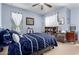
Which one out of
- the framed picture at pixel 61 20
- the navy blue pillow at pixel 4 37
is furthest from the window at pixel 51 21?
the navy blue pillow at pixel 4 37

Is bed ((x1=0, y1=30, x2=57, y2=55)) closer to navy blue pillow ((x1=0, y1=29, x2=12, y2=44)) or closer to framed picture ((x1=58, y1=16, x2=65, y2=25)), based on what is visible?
navy blue pillow ((x1=0, y1=29, x2=12, y2=44))

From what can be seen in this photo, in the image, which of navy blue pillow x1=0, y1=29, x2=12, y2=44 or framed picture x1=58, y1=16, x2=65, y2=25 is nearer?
navy blue pillow x1=0, y1=29, x2=12, y2=44

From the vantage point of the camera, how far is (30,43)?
1.90 m

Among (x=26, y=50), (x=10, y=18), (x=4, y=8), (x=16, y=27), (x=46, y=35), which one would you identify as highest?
(x=4, y=8)

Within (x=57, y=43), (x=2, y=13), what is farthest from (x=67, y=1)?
(x=2, y=13)

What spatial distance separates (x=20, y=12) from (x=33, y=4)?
0.23 m

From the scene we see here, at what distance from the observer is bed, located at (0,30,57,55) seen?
187cm

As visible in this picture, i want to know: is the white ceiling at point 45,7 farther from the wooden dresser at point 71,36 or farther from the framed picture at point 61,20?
the wooden dresser at point 71,36

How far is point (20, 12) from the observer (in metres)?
1.99

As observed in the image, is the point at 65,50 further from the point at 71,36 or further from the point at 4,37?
the point at 4,37

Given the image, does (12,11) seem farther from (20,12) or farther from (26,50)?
(26,50)

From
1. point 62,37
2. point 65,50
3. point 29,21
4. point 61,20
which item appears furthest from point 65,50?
point 29,21

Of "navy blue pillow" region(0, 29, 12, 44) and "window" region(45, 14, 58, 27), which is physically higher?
"window" region(45, 14, 58, 27)

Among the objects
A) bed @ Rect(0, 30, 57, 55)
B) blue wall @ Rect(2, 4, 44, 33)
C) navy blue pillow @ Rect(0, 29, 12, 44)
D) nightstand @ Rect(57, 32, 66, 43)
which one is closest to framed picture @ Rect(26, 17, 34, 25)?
blue wall @ Rect(2, 4, 44, 33)
